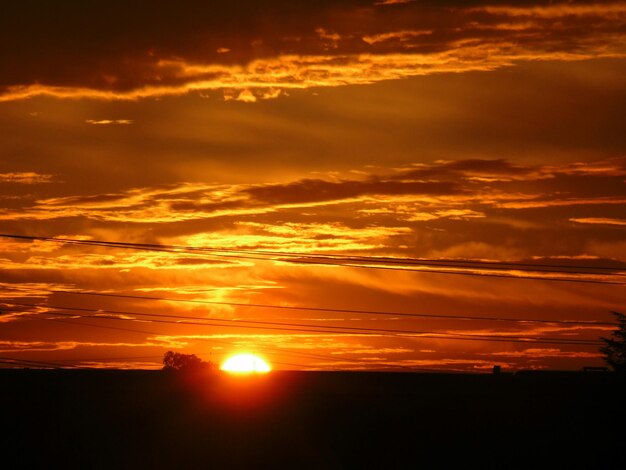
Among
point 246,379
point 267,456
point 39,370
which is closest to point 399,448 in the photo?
point 267,456

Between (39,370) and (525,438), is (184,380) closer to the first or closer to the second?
(39,370)

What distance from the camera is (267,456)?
24.3 meters

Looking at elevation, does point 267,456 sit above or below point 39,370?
below

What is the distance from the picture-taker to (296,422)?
25641mm

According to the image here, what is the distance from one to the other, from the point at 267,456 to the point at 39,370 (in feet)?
25.1

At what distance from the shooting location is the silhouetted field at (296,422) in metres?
24.2

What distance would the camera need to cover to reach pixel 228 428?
82.6 ft

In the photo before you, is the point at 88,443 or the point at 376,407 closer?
the point at 88,443

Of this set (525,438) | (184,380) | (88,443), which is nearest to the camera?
(88,443)

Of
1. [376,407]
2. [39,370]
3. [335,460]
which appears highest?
[39,370]

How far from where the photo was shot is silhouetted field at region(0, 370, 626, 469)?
24.2 meters

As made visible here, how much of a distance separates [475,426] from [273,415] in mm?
4982

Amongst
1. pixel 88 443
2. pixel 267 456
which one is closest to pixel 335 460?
pixel 267 456

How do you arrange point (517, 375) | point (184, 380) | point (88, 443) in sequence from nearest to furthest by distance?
point (88, 443) < point (184, 380) < point (517, 375)
